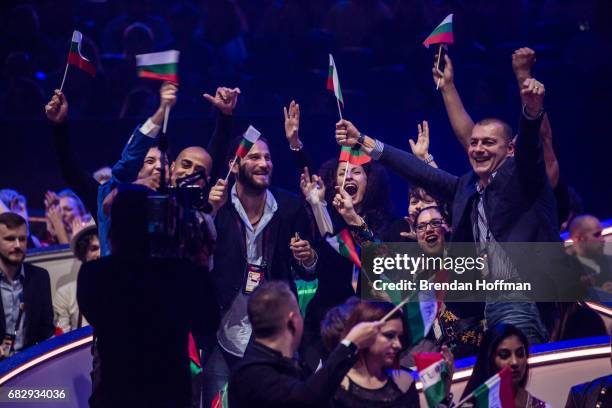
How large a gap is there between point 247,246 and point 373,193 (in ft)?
2.72

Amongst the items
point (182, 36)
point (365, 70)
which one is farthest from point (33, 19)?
point (365, 70)

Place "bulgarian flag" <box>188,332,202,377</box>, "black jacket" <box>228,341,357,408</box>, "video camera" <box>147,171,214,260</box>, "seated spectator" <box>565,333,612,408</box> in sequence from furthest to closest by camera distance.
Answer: "bulgarian flag" <box>188,332,202,377</box> < "seated spectator" <box>565,333,612,408</box> < "video camera" <box>147,171,214,260</box> < "black jacket" <box>228,341,357,408</box>

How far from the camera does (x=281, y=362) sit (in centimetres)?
357

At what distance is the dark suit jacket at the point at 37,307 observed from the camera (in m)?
6.02

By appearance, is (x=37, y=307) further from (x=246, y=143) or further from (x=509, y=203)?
(x=509, y=203)

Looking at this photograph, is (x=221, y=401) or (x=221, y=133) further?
(x=221, y=133)

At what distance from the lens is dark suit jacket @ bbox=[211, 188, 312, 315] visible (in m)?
5.02

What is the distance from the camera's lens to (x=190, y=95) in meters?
8.50

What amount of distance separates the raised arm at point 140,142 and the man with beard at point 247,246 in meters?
0.44

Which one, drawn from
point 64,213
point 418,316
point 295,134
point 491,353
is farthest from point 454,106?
point 64,213

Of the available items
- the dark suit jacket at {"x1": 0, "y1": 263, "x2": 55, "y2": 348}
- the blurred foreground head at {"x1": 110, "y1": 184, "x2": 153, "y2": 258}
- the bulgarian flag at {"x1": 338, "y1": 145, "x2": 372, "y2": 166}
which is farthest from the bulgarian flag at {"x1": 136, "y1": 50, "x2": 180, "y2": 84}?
the dark suit jacket at {"x1": 0, "y1": 263, "x2": 55, "y2": 348}

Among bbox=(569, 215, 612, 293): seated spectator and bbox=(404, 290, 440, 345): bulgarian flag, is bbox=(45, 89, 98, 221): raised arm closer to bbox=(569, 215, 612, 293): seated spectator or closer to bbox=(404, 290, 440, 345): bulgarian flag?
bbox=(404, 290, 440, 345): bulgarian flag

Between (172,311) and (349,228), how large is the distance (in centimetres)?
154

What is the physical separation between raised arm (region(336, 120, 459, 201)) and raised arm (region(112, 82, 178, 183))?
952 mm
